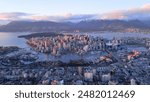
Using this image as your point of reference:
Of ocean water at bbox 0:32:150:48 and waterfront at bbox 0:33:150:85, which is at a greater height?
ocean water at bbox 0:32:150:48

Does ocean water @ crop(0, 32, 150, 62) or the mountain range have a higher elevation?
the mountain range

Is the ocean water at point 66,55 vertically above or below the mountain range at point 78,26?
below

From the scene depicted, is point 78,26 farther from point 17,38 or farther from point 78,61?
point 17,38

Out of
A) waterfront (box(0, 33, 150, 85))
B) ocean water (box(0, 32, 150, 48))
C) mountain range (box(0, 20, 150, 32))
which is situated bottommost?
waterfront (box(0, 33, 150, 85))

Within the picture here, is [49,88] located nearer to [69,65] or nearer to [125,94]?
[69,65]

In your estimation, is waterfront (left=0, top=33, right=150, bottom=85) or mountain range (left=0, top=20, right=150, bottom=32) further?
mountain range (left=0, top=20, right=150, bottom=32)

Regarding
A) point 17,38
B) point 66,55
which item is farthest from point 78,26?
point 17,38

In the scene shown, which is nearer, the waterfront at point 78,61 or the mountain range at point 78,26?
the waterfront at point 78,61

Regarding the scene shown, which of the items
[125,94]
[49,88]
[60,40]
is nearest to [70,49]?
[60,40]

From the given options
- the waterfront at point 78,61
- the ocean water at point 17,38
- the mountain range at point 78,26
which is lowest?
the waterfront at point 78,61
